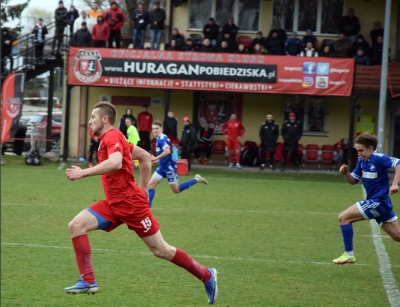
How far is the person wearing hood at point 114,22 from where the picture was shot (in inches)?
972

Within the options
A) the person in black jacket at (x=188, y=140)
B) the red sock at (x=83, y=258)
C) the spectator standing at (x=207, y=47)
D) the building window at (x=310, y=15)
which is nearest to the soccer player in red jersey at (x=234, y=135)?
the person in black jacket at (x=188, y=140)

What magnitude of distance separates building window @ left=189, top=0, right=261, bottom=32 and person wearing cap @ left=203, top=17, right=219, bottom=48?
6.67 feet

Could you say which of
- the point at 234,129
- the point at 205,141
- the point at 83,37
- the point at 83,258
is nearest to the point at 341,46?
the point at 234,129

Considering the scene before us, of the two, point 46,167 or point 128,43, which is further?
point 128,43

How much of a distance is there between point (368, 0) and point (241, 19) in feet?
15.6

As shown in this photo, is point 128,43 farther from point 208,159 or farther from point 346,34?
point 346,34

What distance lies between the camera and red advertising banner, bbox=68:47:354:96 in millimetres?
23938

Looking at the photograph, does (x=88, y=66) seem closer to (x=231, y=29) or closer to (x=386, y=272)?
(x=231, y=29)

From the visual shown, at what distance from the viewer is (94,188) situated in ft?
58.9

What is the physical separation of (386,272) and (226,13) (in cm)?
1995

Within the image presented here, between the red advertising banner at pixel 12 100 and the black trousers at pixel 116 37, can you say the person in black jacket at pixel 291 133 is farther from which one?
the red advertising banner at pixel 12 100

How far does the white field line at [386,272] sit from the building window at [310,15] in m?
16.0

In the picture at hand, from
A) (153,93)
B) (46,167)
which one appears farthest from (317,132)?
(46,167)

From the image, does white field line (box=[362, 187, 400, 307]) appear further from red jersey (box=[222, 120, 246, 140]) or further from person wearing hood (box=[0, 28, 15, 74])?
person wearing hood (box=[0, 28, 15, 74])
